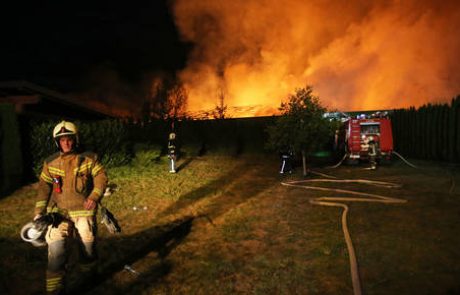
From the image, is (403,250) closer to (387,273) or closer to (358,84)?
(387,273)

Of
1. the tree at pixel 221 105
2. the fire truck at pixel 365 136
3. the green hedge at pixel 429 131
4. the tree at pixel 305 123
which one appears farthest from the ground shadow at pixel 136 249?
the tree at pixel 221 105

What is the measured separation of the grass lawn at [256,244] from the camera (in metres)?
4.61

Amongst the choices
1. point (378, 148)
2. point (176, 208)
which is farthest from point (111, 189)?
point (378, 148)

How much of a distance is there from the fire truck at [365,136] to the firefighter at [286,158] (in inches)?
172

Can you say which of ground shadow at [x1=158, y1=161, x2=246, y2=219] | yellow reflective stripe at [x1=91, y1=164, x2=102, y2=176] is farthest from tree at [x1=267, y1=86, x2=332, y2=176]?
yellow reflective stripe at [x1=91, y1=164, x2=102, y2=176]

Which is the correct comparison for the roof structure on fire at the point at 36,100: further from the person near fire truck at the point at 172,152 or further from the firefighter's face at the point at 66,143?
the firefighter's face at the point at 66,143

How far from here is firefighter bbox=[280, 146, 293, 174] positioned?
14.3 meters

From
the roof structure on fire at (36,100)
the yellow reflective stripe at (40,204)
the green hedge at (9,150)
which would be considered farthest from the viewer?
the roof structure on fire at (36,100)

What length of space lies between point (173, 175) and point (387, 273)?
10.2 metres

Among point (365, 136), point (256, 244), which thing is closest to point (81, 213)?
point (256, 244)

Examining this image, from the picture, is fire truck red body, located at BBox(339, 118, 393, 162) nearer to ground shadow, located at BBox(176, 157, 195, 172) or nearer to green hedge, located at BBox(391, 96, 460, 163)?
green hedge, located at BBox(391, 96, 460, 163)

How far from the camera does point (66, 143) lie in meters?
4.38

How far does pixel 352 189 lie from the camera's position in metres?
10.7

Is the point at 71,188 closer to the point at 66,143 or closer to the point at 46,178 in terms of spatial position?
the point at 46,178
